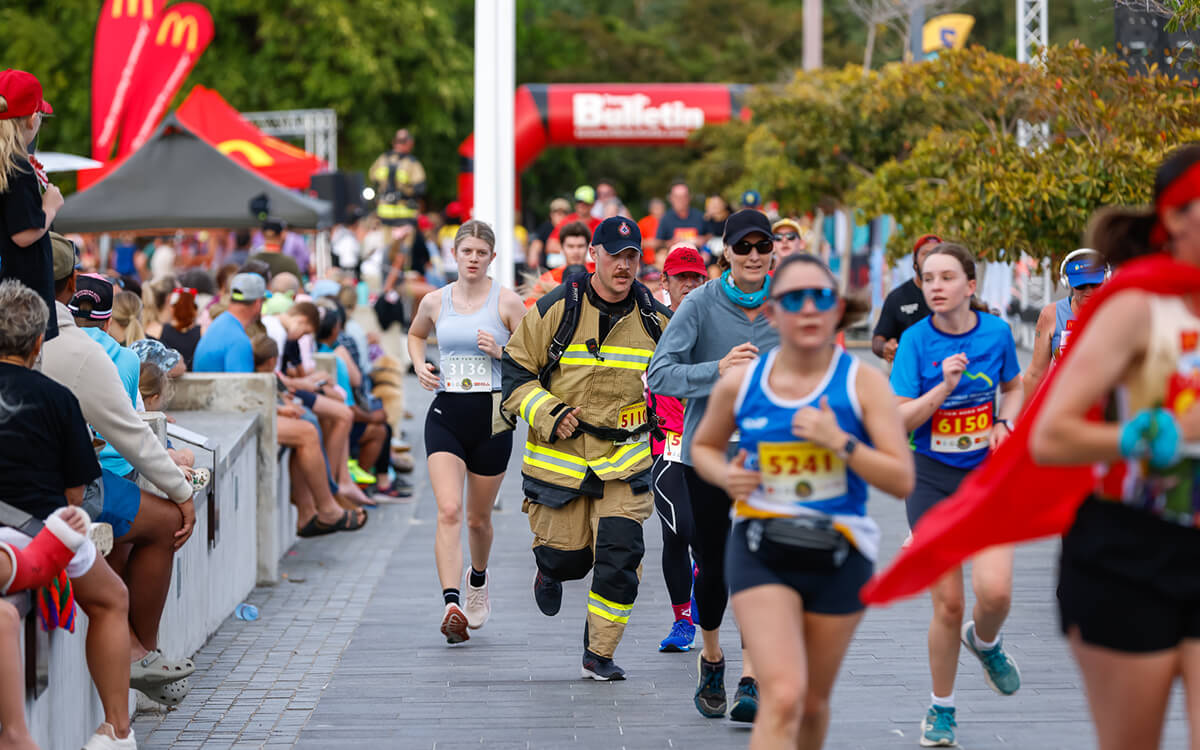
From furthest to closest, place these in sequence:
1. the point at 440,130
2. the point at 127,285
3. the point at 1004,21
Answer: the point at 1004,21, the point at 440,130, the point at 127,285

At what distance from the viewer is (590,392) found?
24.4 feet

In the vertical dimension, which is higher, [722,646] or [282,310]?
[282,310]

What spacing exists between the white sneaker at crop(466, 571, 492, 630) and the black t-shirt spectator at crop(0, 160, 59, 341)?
3226 millimetres

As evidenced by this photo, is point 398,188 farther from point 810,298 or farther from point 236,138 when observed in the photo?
point 810,298

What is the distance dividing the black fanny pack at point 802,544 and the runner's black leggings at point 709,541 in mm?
1961

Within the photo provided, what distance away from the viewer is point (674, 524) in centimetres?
A: 764

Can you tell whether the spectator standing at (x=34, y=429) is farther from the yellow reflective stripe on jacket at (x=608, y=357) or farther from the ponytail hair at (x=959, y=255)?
the ponytail hair at (x=959, y=255)

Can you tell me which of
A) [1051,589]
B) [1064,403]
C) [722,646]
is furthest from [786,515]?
[1051,589]

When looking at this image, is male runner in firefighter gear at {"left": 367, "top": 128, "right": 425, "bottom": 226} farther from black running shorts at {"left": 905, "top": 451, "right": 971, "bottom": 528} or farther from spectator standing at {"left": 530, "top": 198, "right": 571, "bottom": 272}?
black running shorts at {"left": 905, "top": 451, "right": 971, "bottom": 528}

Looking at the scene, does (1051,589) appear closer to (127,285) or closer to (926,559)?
(926,559)

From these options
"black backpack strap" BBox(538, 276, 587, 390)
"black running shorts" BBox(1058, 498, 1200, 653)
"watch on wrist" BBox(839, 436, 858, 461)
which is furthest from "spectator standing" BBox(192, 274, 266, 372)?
"black running shorts" BBox(1058, 498, 1200, 653)

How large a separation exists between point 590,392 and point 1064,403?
3842 millimetres

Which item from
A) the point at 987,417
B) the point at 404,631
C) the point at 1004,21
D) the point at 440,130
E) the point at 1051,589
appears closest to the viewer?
the point at 987,417

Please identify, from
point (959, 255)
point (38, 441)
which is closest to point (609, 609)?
point (959, 255)
